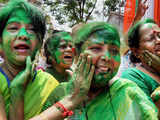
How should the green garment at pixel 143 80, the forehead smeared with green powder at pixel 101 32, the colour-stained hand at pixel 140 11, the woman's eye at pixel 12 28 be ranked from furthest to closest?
the colour-stained hand at pixel 140 11
the green garment at pixel 143 80
the woman's eye at pixel 12 28
the forehead smeared with green powder at pixel 101 32

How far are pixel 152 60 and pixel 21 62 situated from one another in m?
1.14

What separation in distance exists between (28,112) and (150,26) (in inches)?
54.7

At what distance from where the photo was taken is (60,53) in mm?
2838

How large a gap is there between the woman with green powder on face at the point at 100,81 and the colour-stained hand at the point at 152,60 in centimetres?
79

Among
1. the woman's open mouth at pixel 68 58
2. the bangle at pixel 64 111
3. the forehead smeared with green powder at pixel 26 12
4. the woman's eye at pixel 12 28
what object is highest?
the forehead smeared with green powder at pixel 26 12

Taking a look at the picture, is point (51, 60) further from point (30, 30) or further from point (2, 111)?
point (2, 111)

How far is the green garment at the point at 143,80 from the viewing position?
2024 millimetres

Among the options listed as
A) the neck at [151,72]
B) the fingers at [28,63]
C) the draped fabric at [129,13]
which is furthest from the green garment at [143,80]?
the draped fabric at [129,13]

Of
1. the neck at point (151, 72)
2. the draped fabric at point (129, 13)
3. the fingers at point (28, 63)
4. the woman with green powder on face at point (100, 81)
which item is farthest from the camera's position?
the draped fabric at point (129, 13)

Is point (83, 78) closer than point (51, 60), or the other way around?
point (83, 78)

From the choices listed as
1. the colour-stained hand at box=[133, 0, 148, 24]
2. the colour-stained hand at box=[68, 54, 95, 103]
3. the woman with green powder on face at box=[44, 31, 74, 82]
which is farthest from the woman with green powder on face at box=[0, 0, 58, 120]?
the colour-stained hand at box=[133, 0, 148, 24]

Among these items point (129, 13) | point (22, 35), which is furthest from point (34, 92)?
point (129, 13)

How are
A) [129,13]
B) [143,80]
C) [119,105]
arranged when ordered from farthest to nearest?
[129,13]
[143,80]
[119,105]

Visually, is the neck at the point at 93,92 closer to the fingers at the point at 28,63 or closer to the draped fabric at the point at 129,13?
the fingers at the point at 28,63
